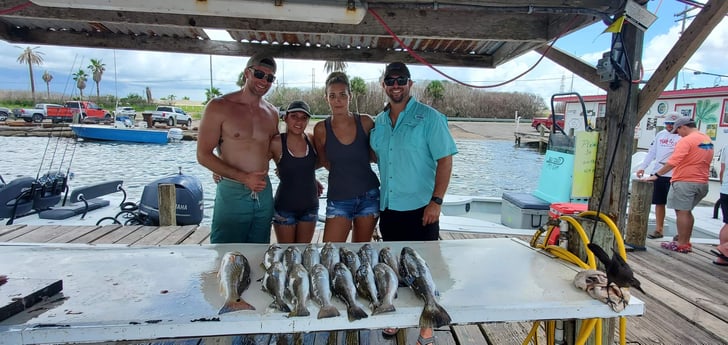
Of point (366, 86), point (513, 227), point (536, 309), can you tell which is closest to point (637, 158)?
point (513, 227)

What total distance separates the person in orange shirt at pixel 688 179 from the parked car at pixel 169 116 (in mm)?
35743

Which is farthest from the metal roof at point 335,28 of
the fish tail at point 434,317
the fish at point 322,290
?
the fish tail at point 434,317

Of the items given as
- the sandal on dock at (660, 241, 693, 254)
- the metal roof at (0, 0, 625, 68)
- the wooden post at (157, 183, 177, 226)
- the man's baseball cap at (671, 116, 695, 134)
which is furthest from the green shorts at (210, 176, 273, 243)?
the man's baseball cap at (671, 116, 695, 134)

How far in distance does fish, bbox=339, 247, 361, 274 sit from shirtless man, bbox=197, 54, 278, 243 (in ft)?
3.47

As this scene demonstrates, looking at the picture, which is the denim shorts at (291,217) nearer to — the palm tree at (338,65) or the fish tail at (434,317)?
the palm tree at (338,65)

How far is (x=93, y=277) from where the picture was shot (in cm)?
164

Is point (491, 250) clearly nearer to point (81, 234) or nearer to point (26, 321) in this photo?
point (26, 321)

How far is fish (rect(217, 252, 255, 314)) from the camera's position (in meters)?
1.42

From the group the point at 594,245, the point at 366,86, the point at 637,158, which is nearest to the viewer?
the point at 594,245

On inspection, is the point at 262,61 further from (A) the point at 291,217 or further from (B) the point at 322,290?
(B) the point at 322,290

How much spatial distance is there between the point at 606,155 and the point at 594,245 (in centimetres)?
52

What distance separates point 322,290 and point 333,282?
8cm

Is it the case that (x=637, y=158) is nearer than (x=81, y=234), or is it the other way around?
(x=81, y=234)

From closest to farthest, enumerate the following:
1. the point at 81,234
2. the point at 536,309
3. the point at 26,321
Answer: the point at 26,321 → the point at 536,309 → the point at 81,234
